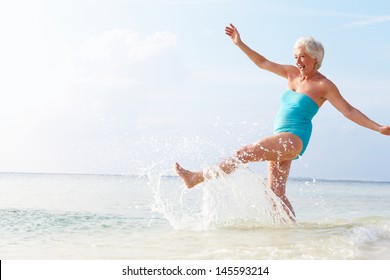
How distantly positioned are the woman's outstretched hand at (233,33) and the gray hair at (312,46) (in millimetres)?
776

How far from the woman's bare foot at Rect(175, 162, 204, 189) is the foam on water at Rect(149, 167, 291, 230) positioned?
324 mm

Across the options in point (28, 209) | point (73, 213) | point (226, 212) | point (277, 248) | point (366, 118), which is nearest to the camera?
point (277, 248)

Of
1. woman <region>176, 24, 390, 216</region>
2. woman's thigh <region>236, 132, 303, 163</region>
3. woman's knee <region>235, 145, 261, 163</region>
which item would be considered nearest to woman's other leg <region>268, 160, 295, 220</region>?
woman <region>176, 24, 390, 216</region>

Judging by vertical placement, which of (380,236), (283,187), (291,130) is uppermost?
(291,130)

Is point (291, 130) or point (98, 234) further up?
point (291, 130)

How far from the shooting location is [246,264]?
4.11 meters

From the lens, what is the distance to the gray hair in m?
5.84

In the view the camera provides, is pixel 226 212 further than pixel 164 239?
Yes

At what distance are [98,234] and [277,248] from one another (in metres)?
1.93

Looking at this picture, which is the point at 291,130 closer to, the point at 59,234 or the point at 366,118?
the point at 366,118

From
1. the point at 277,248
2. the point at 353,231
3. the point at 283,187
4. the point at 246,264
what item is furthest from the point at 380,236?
the point at 246,264

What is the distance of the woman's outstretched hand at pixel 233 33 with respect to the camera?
6430mm

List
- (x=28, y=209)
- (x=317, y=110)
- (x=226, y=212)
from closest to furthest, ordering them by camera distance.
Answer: (x=317, y=110) → (x=226, y=212) → (x=28, y=209)

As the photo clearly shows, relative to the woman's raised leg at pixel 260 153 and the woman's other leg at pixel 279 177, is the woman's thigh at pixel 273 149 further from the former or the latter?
the woman's other leg at pixel 279 177
